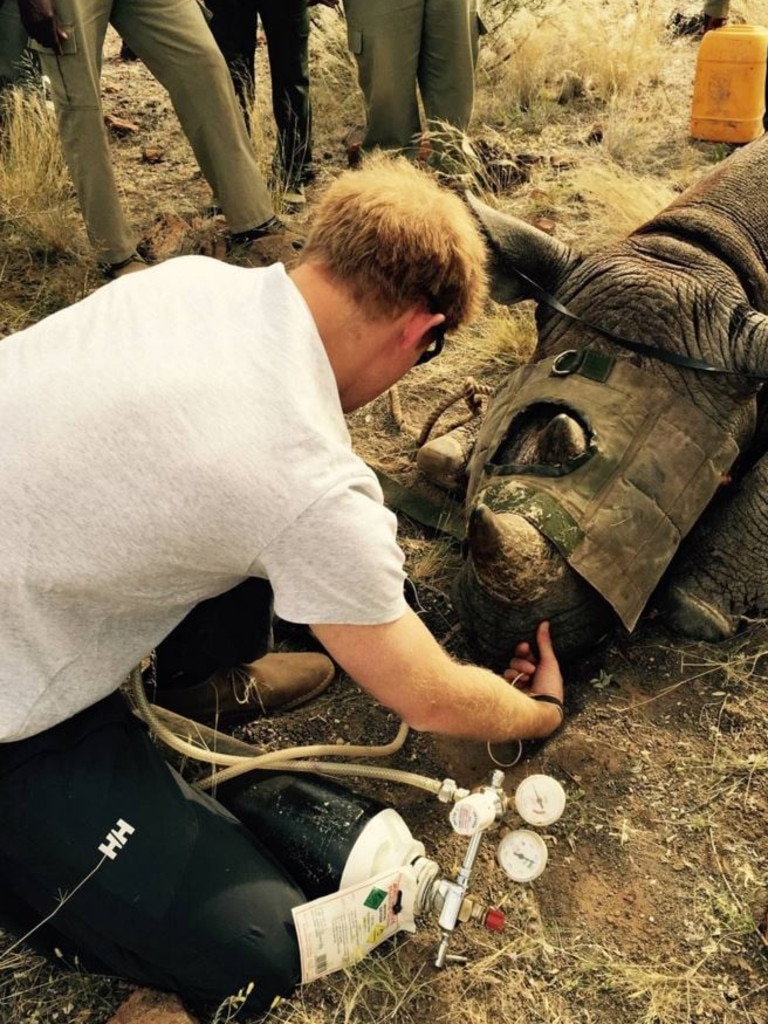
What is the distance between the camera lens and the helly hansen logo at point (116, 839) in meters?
2.74

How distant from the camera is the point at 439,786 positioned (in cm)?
300

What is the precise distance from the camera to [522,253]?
432 cm

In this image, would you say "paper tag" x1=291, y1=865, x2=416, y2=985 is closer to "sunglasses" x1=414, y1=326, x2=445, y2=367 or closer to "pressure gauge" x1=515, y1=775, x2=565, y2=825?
"pressure gauge" x1=515, y1=775, x2=565, y2=825

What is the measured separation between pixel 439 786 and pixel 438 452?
6.60 feet

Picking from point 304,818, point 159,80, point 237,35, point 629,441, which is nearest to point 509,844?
point 304,818

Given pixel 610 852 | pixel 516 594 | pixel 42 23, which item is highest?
pixel 42 23

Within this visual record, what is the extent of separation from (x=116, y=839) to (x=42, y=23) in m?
4.53

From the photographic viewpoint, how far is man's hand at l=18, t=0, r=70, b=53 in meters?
5.36

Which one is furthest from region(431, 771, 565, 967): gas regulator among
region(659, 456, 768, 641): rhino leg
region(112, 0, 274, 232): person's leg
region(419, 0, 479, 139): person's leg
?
region(419, 0, 479, 139): person's leg

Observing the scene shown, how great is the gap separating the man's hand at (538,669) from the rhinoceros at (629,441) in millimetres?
54

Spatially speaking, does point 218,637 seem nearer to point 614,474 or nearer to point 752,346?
point 614,474

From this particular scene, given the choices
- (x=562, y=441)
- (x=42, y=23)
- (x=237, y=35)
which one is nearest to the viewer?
(x=562, y=441)

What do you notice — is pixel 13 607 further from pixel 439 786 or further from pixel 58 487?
pixel 439 786

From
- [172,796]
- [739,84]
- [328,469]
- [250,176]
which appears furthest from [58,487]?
[739,84]
